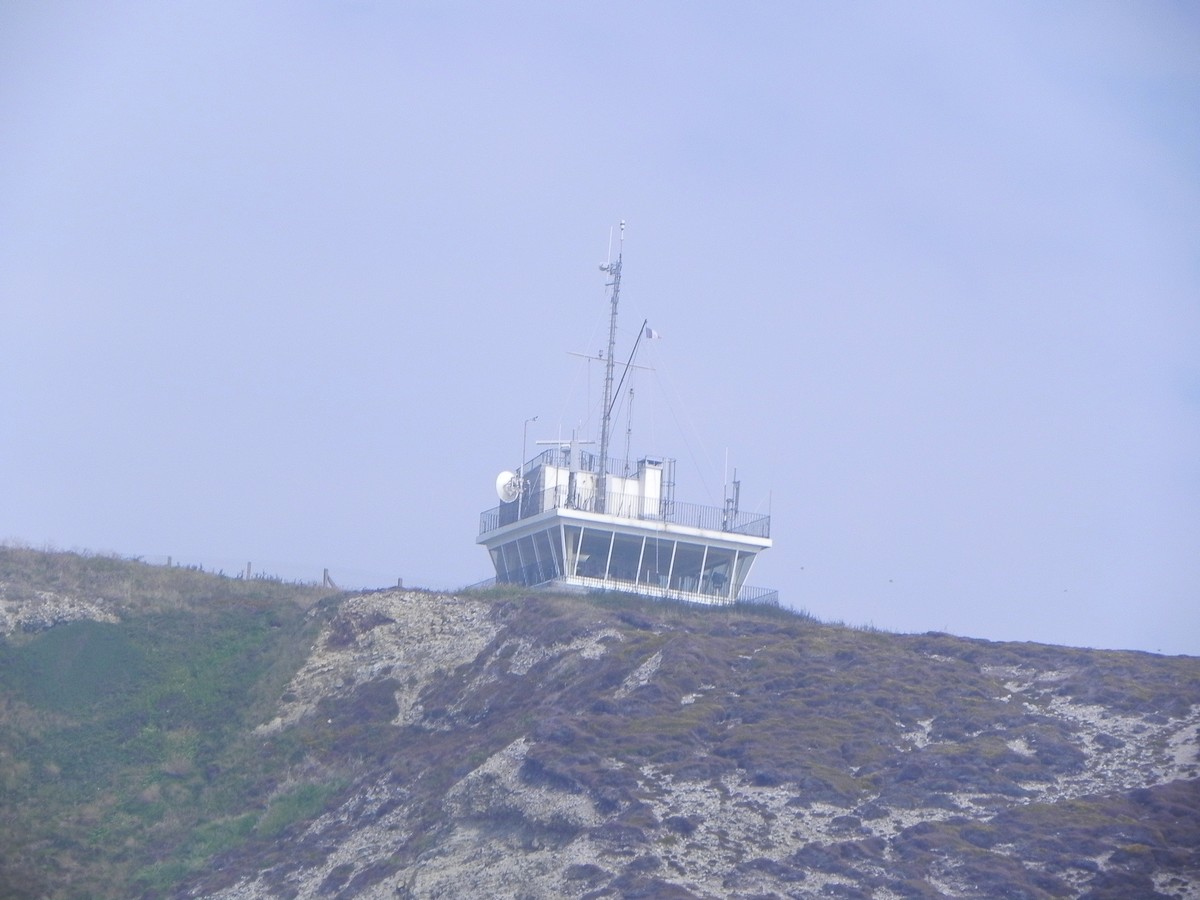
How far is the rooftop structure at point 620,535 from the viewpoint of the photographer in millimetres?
51656

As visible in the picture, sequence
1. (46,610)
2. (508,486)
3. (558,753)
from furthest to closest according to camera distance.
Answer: (508,486) < (46,610) < (558,753)

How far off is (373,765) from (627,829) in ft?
→ 35.0

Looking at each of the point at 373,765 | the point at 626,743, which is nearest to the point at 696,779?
the point at 626,743

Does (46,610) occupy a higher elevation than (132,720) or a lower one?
higher

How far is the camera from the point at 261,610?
163 ft

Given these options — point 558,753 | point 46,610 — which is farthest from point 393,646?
point 558,753

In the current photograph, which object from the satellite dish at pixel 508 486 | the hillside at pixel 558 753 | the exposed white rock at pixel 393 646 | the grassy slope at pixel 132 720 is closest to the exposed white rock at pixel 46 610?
the hillside at pixel 558 753

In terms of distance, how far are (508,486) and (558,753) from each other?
2392 centimetres

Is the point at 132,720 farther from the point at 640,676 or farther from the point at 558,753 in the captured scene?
the point at 558,753

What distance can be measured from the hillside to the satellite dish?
741cm

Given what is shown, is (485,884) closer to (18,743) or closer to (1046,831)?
(1046,831)

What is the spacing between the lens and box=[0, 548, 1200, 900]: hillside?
28281mm

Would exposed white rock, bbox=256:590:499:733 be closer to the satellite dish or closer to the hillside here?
the hillside

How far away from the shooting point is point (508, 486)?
56031 mm
